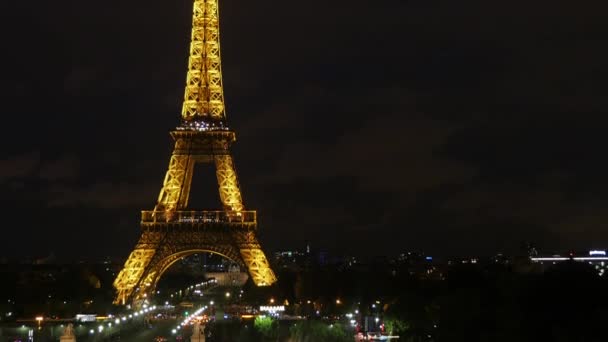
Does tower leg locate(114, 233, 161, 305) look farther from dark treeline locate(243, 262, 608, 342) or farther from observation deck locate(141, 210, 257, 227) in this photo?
dark treeline locate(243, 262, 608, 342)

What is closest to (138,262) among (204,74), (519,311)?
(204,74)

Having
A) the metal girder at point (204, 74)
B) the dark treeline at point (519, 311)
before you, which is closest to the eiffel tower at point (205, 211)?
the metal girder at point (204, 74)

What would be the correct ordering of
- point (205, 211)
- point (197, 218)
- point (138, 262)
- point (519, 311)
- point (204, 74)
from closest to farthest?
1. point (519, 311)
2. point (138, 262)
3. point (197, 218)
4. point (205, 211)
5. point (204, 74)

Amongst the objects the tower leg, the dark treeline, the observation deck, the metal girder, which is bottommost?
the dark treeline

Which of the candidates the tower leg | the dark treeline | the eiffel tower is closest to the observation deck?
the eiffel tower

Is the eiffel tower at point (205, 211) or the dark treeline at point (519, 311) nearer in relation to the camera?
the dark treeline at point (519, 311)

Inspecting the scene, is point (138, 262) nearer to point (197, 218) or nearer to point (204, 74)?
point (197, 218)

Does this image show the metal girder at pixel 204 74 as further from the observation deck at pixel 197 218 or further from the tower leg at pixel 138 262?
the tower leg at pixel 138 262

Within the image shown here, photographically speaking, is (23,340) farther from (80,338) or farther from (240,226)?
(240,226)
